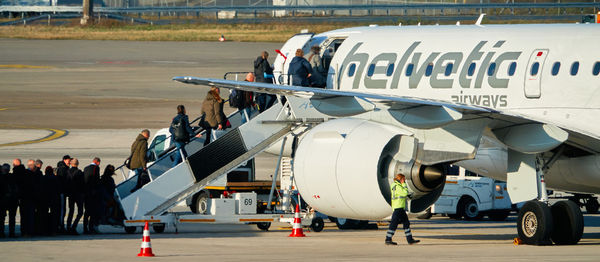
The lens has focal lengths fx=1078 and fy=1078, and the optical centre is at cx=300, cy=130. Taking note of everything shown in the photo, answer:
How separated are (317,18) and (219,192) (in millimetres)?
66951

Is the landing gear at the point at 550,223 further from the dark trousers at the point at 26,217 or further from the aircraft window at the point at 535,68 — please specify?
the dark trousers at the point at 26,217

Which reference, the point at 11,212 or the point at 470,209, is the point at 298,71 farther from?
the point at 470,209

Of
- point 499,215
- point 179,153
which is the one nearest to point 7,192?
point 179,153

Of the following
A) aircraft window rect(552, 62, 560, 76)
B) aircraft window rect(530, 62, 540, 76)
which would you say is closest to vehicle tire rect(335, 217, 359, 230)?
aircraft window rect(530, 62, 540, 76)

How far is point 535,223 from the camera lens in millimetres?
21156

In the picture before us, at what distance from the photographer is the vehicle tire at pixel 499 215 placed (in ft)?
105

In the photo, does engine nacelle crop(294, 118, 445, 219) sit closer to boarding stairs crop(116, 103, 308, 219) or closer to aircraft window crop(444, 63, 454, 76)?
aircraft window crop(444, 63, 454, 76)

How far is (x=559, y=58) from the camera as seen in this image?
21.5 meters

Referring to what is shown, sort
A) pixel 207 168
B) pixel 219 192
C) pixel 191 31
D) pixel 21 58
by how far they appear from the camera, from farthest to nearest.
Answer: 1. pixel 191 31
2. pixel 21 58
3. pixel 219 192
4. pixel 207 168

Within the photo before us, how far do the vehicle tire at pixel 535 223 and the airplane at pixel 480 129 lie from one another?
0.02 meters

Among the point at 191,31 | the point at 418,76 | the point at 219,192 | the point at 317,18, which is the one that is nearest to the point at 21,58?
the point at 191,31

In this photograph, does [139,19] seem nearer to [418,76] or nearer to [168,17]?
[168,17]

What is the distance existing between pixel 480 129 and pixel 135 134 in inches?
1134

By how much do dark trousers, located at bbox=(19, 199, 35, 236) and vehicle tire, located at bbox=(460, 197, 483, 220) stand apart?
44.3ft
